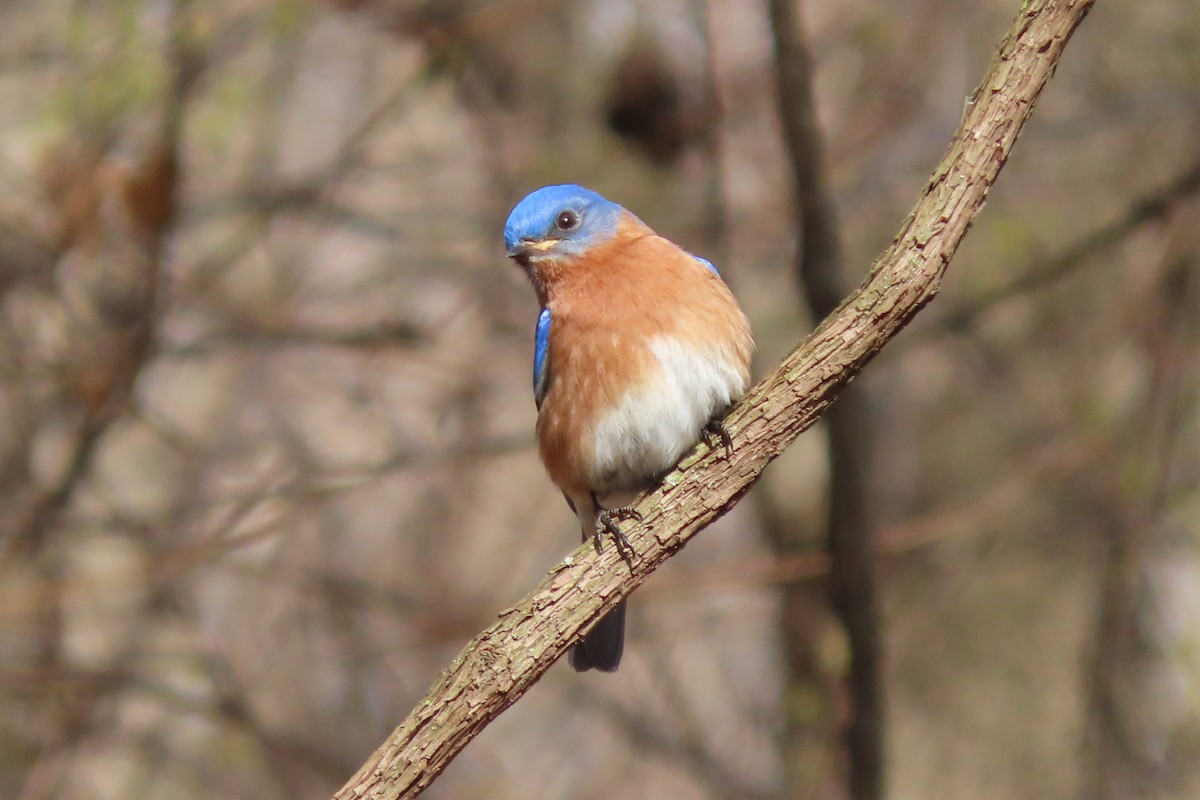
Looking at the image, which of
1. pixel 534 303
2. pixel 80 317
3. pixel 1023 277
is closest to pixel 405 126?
pixel 534 303

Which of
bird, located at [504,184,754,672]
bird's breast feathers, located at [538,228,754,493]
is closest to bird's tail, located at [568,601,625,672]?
bird, located at [504,184,754,672]

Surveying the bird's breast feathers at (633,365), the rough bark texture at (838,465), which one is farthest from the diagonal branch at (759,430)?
the rough bark texture at (838,465)

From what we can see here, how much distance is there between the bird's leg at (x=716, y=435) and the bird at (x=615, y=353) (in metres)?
0.03

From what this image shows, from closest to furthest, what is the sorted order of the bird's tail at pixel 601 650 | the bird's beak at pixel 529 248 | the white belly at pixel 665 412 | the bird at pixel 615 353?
the white belly at pixel 665 412, the bird at pixel 615 353, the bird's tail at pixel 601 650, the bird's beak at pixel 529 248

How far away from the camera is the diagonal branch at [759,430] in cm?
314

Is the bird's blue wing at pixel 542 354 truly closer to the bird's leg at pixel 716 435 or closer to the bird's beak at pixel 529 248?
the bird's beak at pixel 529 248

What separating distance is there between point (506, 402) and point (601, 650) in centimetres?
447

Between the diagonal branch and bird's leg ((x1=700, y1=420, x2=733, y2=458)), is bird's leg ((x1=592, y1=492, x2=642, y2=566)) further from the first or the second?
bird's leg ((x1=700, y1=420, x2=733, y2=458))

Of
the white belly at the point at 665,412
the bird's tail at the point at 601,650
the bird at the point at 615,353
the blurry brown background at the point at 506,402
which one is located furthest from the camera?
the blurry brown background at the point at 506,402

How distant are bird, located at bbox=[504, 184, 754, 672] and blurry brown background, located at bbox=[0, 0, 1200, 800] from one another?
1.96 metres

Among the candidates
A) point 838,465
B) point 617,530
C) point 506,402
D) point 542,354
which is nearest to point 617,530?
point 617,530

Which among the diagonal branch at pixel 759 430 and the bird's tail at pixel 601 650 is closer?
the diagonal branch at pixel 759 430

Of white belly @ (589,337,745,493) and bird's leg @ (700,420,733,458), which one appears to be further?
white belly @ (589,337,745,493)

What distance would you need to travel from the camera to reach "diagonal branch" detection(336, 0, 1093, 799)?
3.14m
